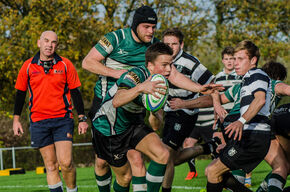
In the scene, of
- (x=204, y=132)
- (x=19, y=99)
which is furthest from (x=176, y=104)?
(x=204, y=132)

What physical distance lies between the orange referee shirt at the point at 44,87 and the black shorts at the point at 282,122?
303cm

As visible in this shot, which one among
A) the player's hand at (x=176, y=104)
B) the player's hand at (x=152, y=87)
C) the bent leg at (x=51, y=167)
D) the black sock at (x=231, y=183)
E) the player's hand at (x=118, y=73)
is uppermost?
the player's hand at (x=152, y=87)

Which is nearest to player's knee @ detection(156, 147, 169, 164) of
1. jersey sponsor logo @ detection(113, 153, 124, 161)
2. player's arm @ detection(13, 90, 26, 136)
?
jersey sponsor logo @ detection(113, 153, 124, 161)

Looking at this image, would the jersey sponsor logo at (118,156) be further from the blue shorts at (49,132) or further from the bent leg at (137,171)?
the blue shorts at (49,132)

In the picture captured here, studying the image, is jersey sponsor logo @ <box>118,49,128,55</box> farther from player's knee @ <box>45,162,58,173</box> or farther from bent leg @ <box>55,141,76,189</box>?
player's knee @ <box>45,162,58,173</box>

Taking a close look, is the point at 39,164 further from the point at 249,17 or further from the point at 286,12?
the point at 286,12

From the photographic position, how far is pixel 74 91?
7312 mm

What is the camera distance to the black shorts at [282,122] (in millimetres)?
5773

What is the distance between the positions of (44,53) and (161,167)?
265cm

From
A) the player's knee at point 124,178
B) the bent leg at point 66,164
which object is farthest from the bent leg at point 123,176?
the bent leg at point 66,164

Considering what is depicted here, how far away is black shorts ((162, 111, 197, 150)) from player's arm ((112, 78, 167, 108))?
2.50 meters

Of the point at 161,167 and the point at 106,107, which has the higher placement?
the point at 106,107

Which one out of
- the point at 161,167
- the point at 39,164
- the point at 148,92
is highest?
the point at 148,92

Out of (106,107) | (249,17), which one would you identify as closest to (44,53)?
(106,107)
